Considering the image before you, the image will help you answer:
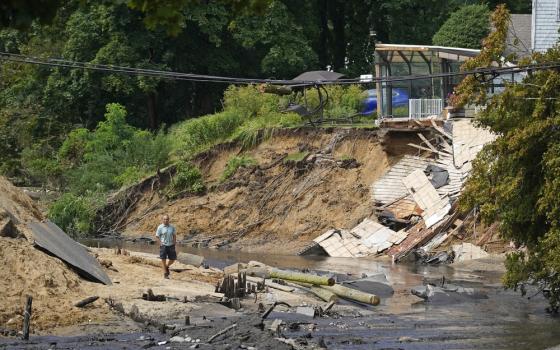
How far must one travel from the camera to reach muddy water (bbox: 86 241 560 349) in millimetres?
19688

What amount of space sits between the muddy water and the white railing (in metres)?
10.2

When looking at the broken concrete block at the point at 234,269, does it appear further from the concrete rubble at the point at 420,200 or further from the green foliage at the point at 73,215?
the green foliage at the point at 73,215

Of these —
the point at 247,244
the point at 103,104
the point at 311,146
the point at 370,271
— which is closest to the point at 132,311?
the point at 370,271

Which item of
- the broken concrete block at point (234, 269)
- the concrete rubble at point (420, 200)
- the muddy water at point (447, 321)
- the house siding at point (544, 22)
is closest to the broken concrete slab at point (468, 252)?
the concrete rubble at point (420, 200)

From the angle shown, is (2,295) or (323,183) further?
(323,183)

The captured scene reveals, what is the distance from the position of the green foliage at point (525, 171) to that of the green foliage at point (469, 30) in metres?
23.4

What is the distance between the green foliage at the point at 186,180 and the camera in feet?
139

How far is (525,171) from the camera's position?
869 inches

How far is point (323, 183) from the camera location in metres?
39.6

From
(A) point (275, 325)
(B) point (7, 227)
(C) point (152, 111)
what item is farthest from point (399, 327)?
(C) point (152, 111)

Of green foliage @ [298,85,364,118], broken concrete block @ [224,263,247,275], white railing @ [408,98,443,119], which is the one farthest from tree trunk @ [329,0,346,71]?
broken concrete block @ [224,263,247,275]

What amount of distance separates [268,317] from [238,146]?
22552mm

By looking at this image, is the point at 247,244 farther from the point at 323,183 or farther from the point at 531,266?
the point at 531,266

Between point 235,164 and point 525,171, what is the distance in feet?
69.9
